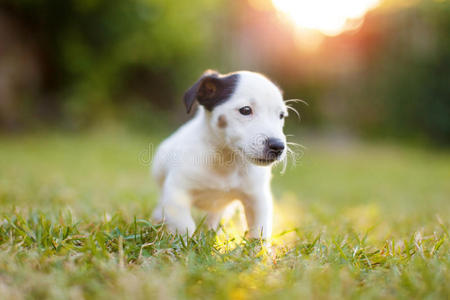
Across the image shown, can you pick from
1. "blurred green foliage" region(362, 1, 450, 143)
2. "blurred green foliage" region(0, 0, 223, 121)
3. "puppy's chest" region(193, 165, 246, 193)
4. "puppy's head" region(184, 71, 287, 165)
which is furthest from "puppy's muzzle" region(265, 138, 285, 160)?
"blurred green foliage" region(362, 1, 450, 143)

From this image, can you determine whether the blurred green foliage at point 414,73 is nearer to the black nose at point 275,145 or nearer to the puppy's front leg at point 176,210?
the black nose at point 275,145

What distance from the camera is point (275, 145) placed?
2463 mm

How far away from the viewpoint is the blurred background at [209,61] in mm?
11125

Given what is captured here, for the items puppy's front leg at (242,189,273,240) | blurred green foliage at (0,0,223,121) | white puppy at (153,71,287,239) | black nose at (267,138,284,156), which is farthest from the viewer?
blurred green foliage at (0,0,223,121)

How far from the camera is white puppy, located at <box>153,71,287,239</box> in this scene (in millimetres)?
2605

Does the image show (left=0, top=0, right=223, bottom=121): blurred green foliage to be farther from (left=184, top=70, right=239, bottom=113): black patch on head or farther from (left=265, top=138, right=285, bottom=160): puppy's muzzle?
(left=265, top=138, right=285, bottom=160): puppy's muzzle

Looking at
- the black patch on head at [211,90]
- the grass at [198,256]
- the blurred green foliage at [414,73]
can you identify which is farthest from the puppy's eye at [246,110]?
the blurred green foliage at [414,73]

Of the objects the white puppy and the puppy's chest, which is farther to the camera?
the puppy's chest

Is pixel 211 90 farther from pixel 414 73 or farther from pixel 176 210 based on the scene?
pixel 414 73

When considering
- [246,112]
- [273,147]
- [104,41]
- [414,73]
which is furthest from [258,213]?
[414,73]

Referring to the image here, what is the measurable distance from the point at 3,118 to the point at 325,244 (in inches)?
413

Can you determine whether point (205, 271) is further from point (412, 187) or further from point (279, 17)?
point (279, 17)

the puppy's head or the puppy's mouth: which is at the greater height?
the puppy's head

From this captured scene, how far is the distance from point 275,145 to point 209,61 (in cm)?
1301
